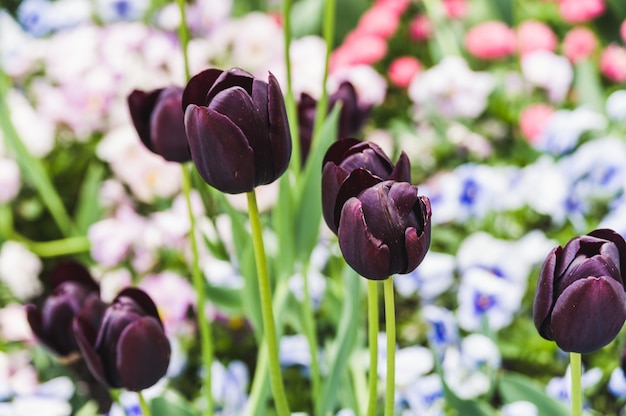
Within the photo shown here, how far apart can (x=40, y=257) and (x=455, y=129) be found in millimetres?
767

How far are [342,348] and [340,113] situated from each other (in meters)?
0.24

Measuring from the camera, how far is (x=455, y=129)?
1612 mm

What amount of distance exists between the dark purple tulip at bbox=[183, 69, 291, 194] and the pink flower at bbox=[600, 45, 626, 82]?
4.67 feet

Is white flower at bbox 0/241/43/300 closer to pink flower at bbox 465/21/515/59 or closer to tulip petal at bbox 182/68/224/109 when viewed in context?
tulip petal at bbox 182/68/224/109

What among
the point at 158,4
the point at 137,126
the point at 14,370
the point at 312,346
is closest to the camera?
the point at 137,126

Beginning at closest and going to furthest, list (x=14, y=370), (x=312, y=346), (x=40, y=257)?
(x=312, y=346), (x=14, y=370), (x=40, y=257)

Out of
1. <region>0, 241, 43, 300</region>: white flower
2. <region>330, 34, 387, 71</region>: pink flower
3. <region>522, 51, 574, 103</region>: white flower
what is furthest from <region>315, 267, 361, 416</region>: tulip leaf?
<region>330, 34, 387, 71</region>: pink flower

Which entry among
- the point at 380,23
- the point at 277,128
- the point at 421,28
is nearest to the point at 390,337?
the point at 277,128

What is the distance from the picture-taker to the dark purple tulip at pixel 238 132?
0.51 m

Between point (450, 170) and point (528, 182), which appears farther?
point (450, 170)

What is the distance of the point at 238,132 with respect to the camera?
51 centimetres

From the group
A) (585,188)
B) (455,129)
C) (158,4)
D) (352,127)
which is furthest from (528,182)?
(158,4)

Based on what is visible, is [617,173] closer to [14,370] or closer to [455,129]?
[455,129]

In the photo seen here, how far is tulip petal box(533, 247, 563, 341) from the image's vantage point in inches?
20.1
